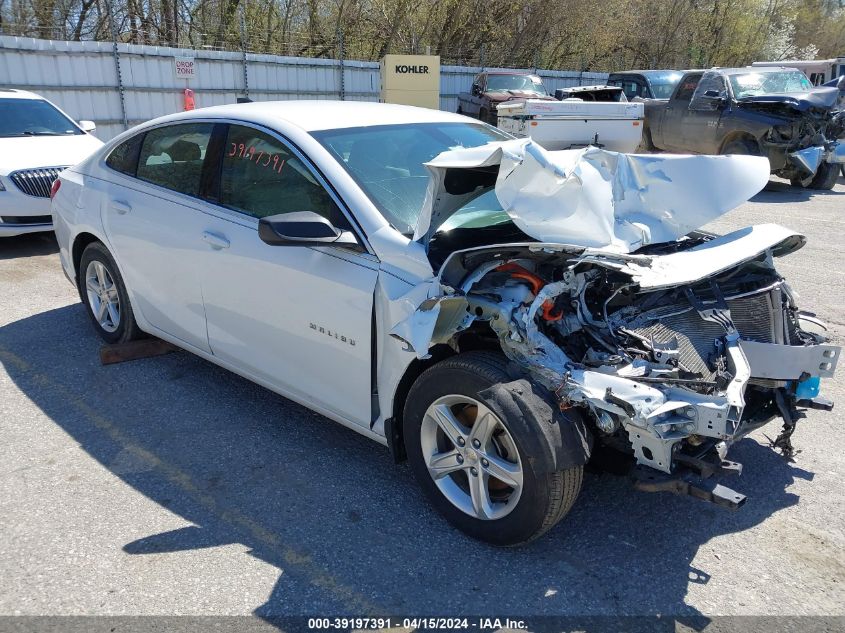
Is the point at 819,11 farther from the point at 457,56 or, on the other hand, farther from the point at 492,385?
the point at 492,385

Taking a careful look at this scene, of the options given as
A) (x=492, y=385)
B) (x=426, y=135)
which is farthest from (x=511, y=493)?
(x=426, y=135)

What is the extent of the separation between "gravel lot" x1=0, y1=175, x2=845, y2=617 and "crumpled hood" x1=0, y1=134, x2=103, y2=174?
14.5 ft

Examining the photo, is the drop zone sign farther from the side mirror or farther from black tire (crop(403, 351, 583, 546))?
black tire (crop(403, 351, 583, 546))

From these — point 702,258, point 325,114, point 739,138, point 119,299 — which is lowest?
point 119,299

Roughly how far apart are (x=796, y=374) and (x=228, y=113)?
3.29 m

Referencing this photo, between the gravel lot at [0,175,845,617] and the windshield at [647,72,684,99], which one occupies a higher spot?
the windshield at [647,72,684,99]

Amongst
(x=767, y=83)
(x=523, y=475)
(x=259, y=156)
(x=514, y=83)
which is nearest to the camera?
(x=523, y=475)

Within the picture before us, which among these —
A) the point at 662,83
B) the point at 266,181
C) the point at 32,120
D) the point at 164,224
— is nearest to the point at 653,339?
the point at 266,181

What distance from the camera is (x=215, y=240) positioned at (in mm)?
3807

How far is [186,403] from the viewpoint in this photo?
4.31m

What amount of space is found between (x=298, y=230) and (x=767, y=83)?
1298 cm

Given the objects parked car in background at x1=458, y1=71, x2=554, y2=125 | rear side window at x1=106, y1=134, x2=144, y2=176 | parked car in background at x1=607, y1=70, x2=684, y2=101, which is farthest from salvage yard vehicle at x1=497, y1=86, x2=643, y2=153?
rear side window at x1=106, y1=134, x2=144, y2=176

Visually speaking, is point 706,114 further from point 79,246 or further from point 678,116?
point 79,246

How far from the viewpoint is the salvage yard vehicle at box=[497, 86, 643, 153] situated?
1171 centimetres
